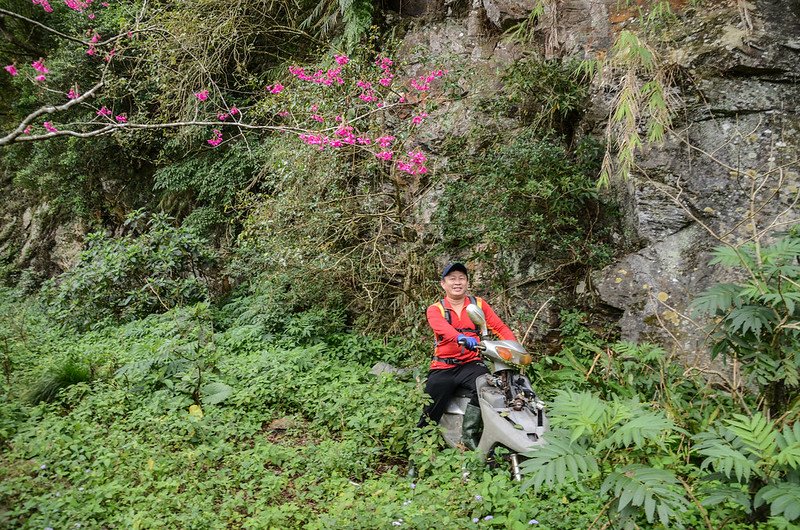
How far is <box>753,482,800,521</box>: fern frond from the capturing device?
212cm

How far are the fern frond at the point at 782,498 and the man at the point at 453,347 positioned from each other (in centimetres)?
238

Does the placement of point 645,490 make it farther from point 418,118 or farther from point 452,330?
point 418,118

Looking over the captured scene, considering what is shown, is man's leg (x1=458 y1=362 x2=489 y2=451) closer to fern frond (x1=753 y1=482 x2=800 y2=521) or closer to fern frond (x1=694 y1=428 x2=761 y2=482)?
fern frond (x1=694 y1=428 x2=761 y2=482)

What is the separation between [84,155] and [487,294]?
404 inches

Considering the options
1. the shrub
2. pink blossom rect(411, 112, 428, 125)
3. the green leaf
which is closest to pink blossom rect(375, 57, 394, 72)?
pink blossom rect(411, 112, 428, 125)

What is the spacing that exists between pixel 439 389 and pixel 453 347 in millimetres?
382

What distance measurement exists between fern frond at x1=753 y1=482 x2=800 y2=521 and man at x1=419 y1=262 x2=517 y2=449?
238 centimetres

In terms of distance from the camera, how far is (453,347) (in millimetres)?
4621

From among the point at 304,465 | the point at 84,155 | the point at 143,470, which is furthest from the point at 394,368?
the point at 84,155

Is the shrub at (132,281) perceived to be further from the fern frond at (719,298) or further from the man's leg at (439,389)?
the fern frond at (719,298)

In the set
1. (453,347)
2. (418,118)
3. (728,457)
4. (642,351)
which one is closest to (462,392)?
(453,347)

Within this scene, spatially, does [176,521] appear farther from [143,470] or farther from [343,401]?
[343,401]

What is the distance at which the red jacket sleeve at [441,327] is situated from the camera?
178 inches

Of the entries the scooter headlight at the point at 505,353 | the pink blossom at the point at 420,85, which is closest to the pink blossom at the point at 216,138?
the pink blossom at the point at 420,85
